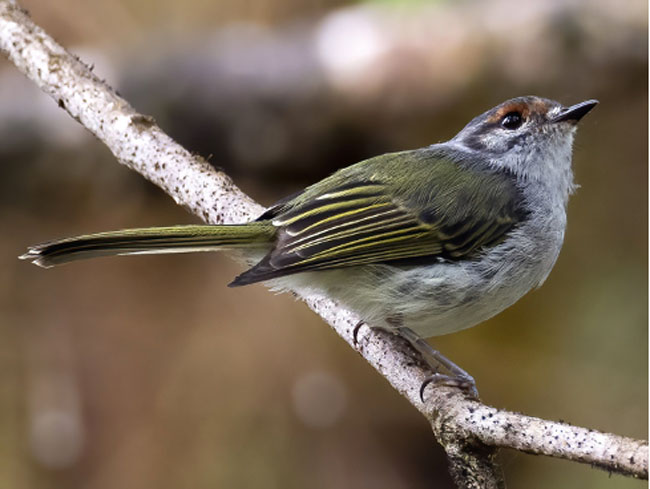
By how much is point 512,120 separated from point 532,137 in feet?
0.43

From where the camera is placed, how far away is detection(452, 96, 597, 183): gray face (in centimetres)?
401

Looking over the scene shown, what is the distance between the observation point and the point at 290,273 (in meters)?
3.25

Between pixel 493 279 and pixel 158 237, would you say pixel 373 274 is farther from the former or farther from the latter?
pixel 158 237

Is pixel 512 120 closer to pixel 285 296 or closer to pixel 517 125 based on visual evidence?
pixel 517 125

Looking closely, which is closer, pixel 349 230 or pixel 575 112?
pixel 349 230

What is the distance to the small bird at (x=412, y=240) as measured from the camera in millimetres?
3426

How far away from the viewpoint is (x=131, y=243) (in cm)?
315

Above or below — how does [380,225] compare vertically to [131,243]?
above

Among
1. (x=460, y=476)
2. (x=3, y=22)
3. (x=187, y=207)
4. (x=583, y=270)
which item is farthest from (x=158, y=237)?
(x=583, y=270)

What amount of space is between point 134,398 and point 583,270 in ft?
11.4

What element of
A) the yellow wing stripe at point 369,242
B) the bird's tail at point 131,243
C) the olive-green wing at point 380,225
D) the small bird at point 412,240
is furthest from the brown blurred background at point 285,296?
the bird's tail at point 131,243

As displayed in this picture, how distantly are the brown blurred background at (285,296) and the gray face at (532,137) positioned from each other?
2.34 meters

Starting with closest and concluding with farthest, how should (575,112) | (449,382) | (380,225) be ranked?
(449,382), (380,225), (575,112)

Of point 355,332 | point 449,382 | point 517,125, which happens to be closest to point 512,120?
point 517,125
